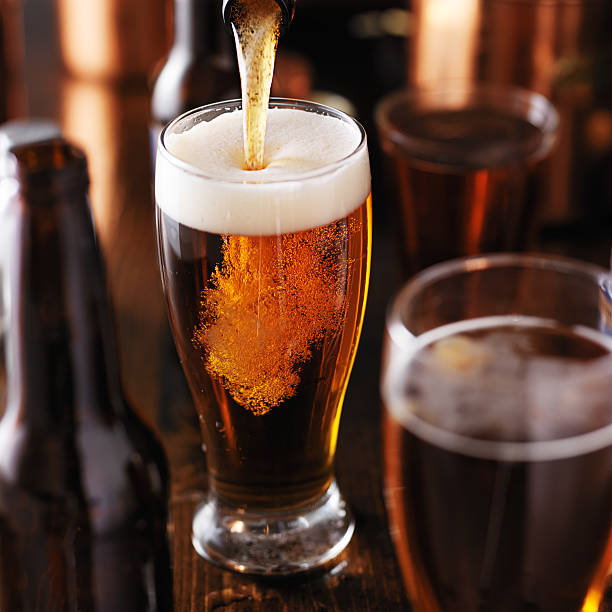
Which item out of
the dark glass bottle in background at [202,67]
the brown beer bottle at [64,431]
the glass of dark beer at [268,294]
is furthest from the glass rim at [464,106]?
the brown beer bottle at [64,431]

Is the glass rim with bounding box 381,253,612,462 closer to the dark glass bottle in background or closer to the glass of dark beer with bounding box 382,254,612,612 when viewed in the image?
the glass of dark beer with bounding box 382,254,612,612

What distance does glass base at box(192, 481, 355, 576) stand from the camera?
2.37 feet

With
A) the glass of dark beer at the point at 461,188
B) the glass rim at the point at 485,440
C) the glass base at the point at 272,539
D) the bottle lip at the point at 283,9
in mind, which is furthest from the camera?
the glass of dark beer at the point at 461,188

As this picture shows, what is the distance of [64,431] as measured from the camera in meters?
0.67

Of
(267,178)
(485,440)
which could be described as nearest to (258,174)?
(267,178)

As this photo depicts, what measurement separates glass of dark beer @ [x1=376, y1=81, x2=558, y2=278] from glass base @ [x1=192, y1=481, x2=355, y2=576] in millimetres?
301

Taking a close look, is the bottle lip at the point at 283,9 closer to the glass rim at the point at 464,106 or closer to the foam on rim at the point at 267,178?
the foam on rim at the point at 267,178

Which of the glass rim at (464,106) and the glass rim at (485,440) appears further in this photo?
the glass rim at (464,106)

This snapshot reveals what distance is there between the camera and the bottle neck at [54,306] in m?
0.65

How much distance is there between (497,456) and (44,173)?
342mm

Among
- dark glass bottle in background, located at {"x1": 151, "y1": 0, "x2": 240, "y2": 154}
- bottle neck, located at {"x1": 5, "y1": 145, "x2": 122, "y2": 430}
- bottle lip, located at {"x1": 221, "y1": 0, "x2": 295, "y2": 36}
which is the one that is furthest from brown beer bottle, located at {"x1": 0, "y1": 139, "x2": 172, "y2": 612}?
dark glass bottle in background, located at {"x1": 151, "y1": 0, "x2": 240, "y2": 154}

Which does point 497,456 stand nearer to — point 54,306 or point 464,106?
point 54,306

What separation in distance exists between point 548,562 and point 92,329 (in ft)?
1.08

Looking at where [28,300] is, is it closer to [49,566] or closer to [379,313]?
[49,566]
